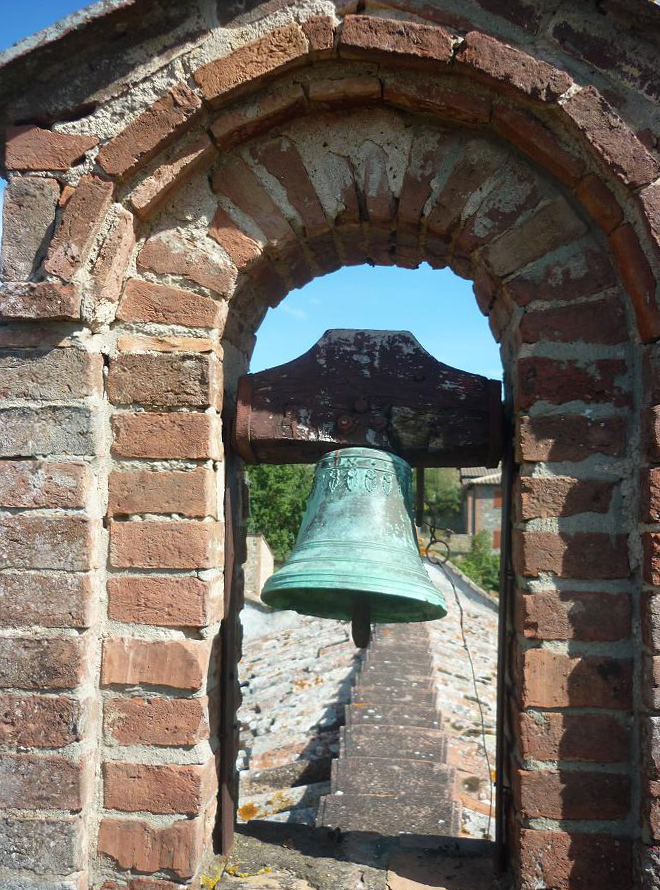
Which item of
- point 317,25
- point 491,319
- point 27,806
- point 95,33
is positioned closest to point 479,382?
point 491,319

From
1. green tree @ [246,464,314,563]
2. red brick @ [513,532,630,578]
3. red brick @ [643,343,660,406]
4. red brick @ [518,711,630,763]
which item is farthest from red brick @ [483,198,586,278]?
green tree @ [246,464,314,563]

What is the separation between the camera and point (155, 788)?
6.95 feet

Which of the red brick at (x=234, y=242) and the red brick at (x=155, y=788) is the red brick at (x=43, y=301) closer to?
the red brick at (x=234, y=242)

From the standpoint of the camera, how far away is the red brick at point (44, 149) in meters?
2.21

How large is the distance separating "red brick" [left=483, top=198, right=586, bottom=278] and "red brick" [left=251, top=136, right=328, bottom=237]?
52cm

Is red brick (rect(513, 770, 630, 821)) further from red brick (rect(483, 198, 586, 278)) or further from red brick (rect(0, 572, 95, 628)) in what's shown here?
red brick (rect(483, 198, 586, 278))

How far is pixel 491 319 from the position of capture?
8.26 ft

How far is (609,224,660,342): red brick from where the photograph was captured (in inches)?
79.7

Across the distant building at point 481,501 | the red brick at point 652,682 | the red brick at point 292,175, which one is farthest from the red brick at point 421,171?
the distant building at point 481,501

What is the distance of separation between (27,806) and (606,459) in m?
1.77

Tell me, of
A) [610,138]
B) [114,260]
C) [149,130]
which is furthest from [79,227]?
[610,138]

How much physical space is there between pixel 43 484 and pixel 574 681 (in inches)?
58.8

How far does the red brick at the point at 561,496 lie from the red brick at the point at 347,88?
1155mm

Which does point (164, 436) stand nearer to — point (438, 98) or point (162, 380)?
point (162, 380)
